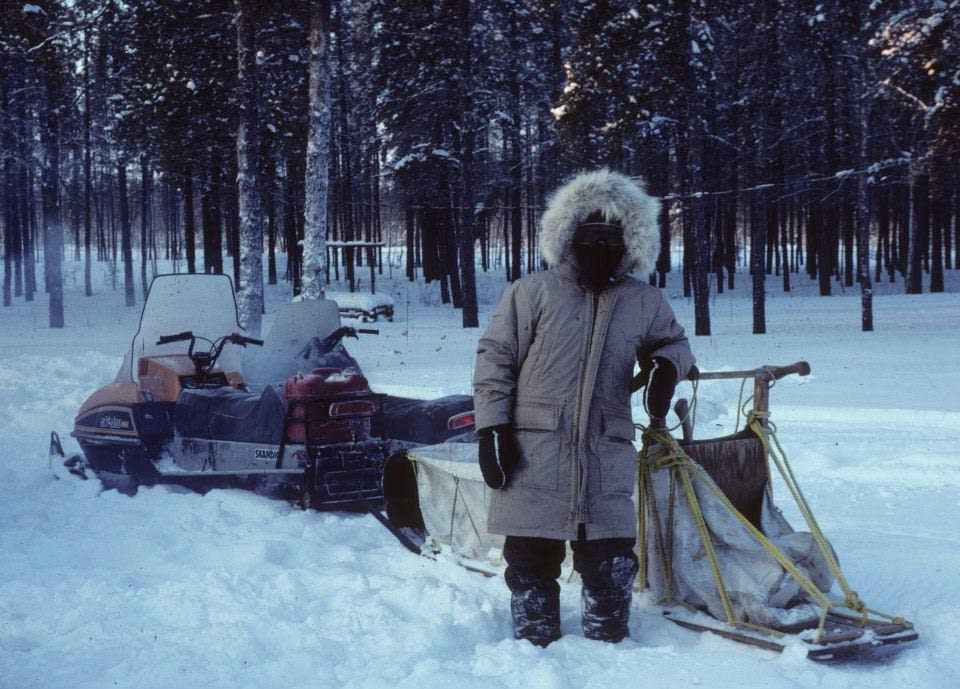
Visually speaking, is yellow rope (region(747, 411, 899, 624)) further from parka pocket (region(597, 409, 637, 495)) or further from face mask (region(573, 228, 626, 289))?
face mask (region(573, 228, 626, 289))

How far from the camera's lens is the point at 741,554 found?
366 centimetres

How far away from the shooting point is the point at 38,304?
3316 cm

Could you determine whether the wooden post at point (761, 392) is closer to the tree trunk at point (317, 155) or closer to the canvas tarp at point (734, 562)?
the canvas tarp at point (734, 562)

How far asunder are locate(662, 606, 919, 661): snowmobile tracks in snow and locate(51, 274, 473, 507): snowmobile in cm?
250

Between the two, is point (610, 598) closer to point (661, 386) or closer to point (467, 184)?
point (661, 386)

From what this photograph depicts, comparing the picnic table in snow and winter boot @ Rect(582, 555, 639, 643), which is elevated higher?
the picnic table in snow

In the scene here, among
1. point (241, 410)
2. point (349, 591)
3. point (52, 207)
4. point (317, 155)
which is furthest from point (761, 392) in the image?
point (52, 207)

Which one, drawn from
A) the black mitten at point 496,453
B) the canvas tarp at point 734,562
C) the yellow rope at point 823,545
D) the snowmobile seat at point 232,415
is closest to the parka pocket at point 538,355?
the black mitten at point 496,453

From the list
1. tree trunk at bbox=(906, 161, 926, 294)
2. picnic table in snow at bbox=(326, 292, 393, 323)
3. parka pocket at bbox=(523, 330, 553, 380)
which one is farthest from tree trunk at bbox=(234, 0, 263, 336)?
tree trunk at bbox=(906, 161, 926, 294)

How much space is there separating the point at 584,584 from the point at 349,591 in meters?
1.21

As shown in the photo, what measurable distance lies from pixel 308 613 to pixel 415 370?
938 centimetres

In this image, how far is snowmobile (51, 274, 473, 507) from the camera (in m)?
5.58

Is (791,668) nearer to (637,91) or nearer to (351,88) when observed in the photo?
(637,91)

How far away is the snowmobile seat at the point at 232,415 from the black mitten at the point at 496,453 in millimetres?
2610
